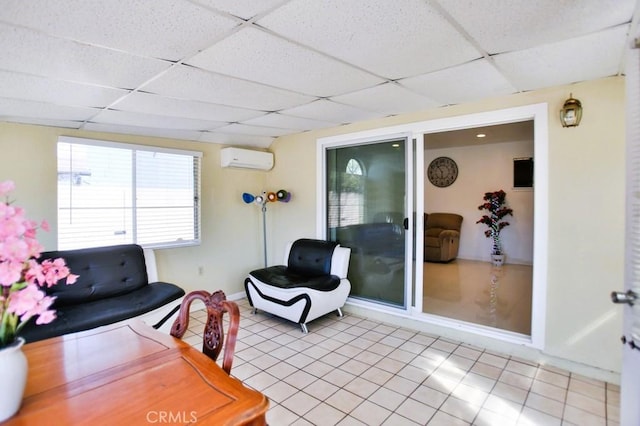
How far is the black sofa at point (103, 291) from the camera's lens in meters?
2.66

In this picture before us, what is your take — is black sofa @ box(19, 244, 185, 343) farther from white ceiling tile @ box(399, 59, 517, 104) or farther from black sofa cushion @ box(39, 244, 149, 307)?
white ceiling tile @ box(399, 59, 517, 104)

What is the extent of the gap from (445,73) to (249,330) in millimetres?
3022

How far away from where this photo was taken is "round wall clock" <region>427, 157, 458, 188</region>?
Result: 734 centimetres

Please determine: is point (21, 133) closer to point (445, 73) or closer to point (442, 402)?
point (445, 73)

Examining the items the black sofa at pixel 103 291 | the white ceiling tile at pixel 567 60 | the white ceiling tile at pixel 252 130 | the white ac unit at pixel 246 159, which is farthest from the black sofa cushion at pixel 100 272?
the white ceiling tile at pixel 567 60

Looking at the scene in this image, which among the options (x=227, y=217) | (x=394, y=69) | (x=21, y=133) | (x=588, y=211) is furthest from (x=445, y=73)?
(x=21, y=133)

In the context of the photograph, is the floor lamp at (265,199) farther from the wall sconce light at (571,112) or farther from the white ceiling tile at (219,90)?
the wall sconce light at (571,112)

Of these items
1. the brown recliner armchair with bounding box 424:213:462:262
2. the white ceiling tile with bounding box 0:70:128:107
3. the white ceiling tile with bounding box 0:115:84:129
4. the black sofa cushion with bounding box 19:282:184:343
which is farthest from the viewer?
the brown recliner armchair with bounding box 424:213:462:262

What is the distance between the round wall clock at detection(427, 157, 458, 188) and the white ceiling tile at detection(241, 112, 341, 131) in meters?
4.28

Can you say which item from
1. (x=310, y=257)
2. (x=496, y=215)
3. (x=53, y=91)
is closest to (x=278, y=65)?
(x=53, y=91)

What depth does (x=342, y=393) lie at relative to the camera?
2.42 meters

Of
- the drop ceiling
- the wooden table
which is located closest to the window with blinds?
the drop ceiling

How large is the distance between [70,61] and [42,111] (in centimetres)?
132

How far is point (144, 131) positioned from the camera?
377 centimetres
